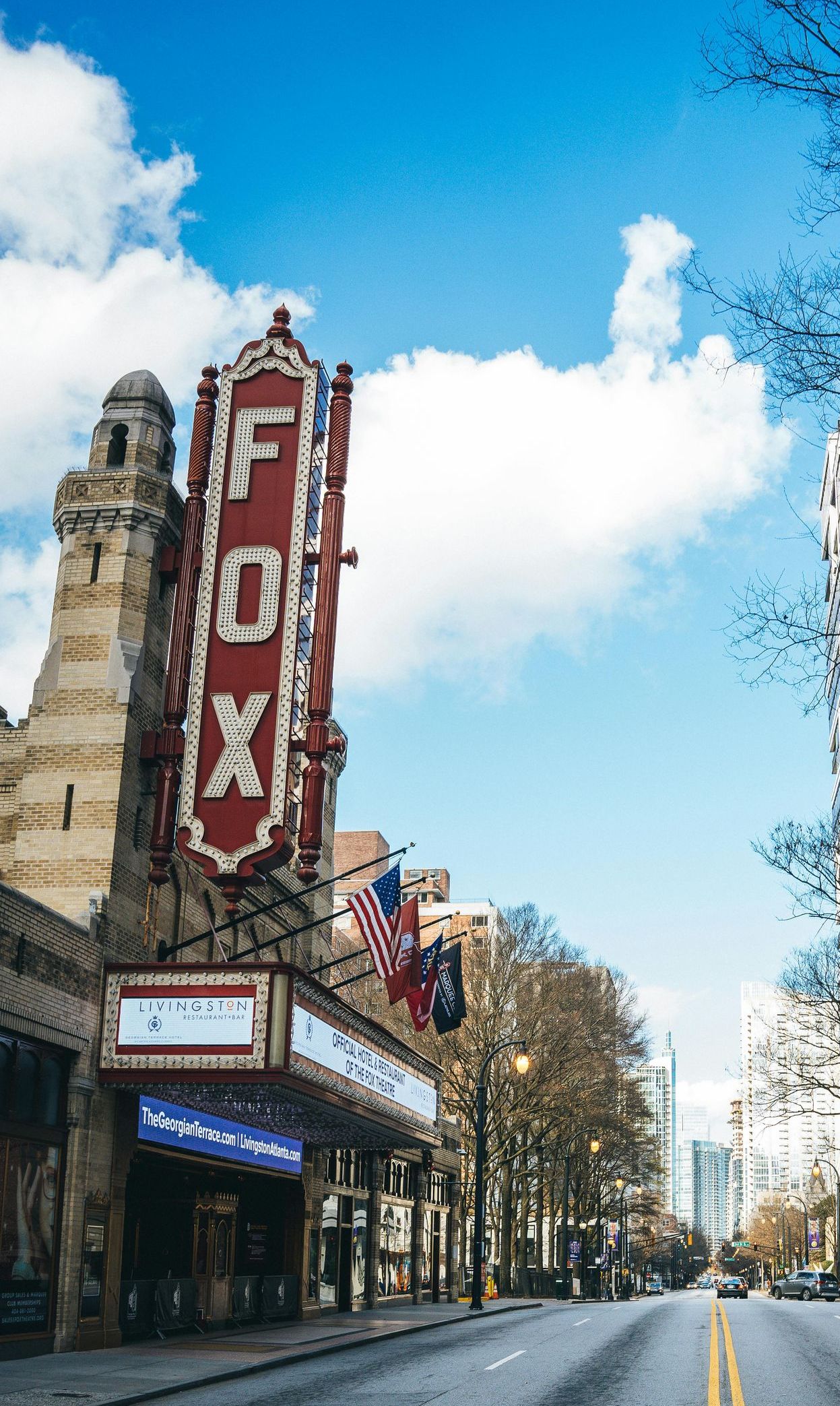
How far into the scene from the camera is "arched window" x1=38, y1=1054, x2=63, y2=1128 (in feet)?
68.7

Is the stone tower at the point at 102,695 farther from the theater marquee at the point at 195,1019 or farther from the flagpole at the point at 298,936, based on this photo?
the flagpole at the point at 298,936

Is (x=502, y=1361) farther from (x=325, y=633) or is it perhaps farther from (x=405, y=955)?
(x=325, y=633)

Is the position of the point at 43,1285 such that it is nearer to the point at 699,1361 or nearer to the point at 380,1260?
the point at 699,1361

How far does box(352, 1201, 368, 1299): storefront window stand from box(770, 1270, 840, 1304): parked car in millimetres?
31398

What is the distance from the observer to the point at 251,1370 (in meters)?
20.0

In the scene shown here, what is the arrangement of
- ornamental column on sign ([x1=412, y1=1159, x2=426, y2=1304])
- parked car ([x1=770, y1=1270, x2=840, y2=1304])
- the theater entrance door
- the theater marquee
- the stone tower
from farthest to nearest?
1. parked car ([x1=770, y1=1270, x2=840, y2=1304])
2. ornamental column on sign ([x1=412, y1=1159, x2=426, y2=1304])
3. the theater entrance door
4. the stone tower
5. the theater marquee

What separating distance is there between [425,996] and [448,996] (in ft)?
6.72

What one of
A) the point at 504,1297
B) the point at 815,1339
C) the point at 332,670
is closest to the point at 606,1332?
the point at 815,1339

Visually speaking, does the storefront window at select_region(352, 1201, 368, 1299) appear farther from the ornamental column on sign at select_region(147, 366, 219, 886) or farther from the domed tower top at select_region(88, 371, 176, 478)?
the domed tower top at select_region(88, 371, 176, 478)

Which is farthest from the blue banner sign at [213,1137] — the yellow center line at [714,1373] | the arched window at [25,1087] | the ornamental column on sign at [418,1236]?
the ornamental column on sign at [418,1236]

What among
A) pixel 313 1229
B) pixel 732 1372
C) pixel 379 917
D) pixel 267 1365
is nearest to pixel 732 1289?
pixel 313 1229

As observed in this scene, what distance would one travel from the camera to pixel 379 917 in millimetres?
27000

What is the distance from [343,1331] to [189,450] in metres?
18.9

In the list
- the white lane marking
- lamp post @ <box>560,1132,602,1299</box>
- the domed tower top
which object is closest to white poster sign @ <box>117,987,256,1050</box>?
→ the white lane marking
